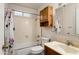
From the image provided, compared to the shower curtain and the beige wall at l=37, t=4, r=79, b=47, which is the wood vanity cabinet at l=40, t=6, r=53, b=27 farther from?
the shower curtain

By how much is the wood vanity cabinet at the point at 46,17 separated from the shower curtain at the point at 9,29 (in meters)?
0.48

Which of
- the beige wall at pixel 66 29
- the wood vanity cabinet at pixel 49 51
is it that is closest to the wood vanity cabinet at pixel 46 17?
the beige wall at pixel 66 29

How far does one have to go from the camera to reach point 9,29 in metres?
1.17

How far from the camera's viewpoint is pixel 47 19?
1.25 meters

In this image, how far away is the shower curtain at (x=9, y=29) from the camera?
1.13m

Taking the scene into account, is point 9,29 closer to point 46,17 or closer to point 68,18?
point 46,17

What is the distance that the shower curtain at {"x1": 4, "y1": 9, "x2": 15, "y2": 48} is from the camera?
113cm

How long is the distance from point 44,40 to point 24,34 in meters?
0.35

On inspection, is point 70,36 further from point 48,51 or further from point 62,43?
point 48,51

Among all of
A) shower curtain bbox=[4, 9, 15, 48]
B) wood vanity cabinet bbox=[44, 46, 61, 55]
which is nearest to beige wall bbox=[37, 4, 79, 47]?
wood vanity cabinet bbox=[44, 46, 61, 55]

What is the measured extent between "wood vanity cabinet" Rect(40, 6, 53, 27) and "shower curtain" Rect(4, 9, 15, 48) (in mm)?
479

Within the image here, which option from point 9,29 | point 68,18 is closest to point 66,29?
point 68,18

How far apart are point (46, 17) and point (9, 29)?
632 mm
